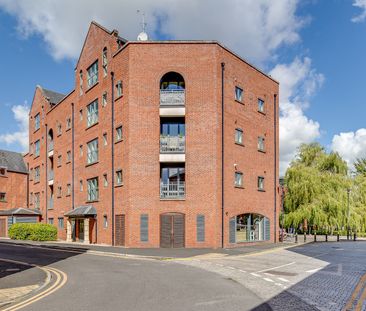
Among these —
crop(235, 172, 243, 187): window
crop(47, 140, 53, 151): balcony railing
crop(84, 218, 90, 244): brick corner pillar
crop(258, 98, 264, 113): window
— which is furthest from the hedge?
crop(258, 98, 264, 113): window

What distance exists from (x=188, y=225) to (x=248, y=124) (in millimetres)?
9636

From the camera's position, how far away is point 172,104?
87.1 ft

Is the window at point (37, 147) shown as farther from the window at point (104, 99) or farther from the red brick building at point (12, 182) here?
the window at point (104, 99)

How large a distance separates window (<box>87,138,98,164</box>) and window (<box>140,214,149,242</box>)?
8.39 meters

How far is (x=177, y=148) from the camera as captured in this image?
2638cm

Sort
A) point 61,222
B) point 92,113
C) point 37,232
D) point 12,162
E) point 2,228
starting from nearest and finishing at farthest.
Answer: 1. point 92,113
2. point 37,232
3. point 61,222
4. point 2,228
5. point 12,162

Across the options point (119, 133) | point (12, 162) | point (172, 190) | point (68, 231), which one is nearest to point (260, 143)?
point (172, 190)

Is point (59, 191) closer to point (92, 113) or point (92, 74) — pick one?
point (92, 113)

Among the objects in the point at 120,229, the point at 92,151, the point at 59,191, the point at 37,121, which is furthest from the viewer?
the point at 37,121

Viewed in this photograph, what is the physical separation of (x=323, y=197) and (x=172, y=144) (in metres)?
17.7

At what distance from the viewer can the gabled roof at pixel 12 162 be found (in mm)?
51219

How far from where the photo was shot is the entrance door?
25.1 metres

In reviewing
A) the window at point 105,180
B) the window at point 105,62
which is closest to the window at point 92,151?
the window at point 105,180

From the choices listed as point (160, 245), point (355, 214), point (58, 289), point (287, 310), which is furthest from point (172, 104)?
point (355, 214)
